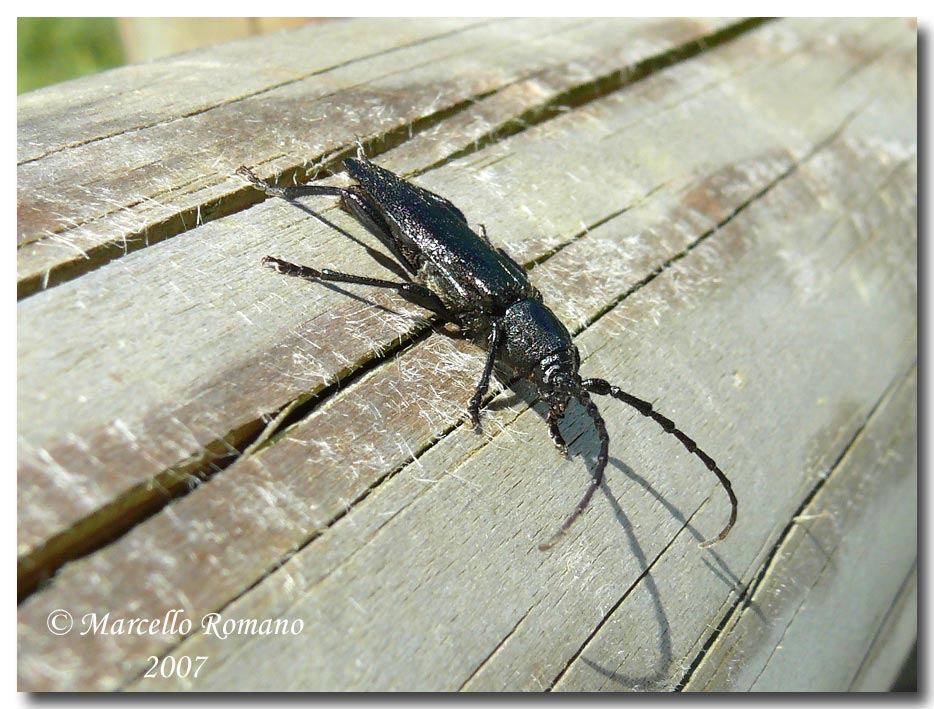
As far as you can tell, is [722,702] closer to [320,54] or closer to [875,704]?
[875,704]

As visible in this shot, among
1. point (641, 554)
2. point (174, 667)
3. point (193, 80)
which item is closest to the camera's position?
point (174, 667)

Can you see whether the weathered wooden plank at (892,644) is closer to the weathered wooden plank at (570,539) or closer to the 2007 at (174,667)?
the weathered wooden plank at (570,539)

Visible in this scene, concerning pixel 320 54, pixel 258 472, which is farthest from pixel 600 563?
pixel 320 54

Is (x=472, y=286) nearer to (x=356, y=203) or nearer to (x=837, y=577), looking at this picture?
(x=356, y=203)

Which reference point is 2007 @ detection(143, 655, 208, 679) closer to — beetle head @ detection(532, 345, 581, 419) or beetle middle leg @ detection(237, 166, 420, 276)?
beetle head @ detection(532, 345, 581, 419)

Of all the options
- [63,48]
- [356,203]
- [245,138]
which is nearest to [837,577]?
[356,203]

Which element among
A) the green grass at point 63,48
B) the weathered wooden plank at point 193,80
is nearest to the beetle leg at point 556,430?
the weathered wooden plank at point 193,80
